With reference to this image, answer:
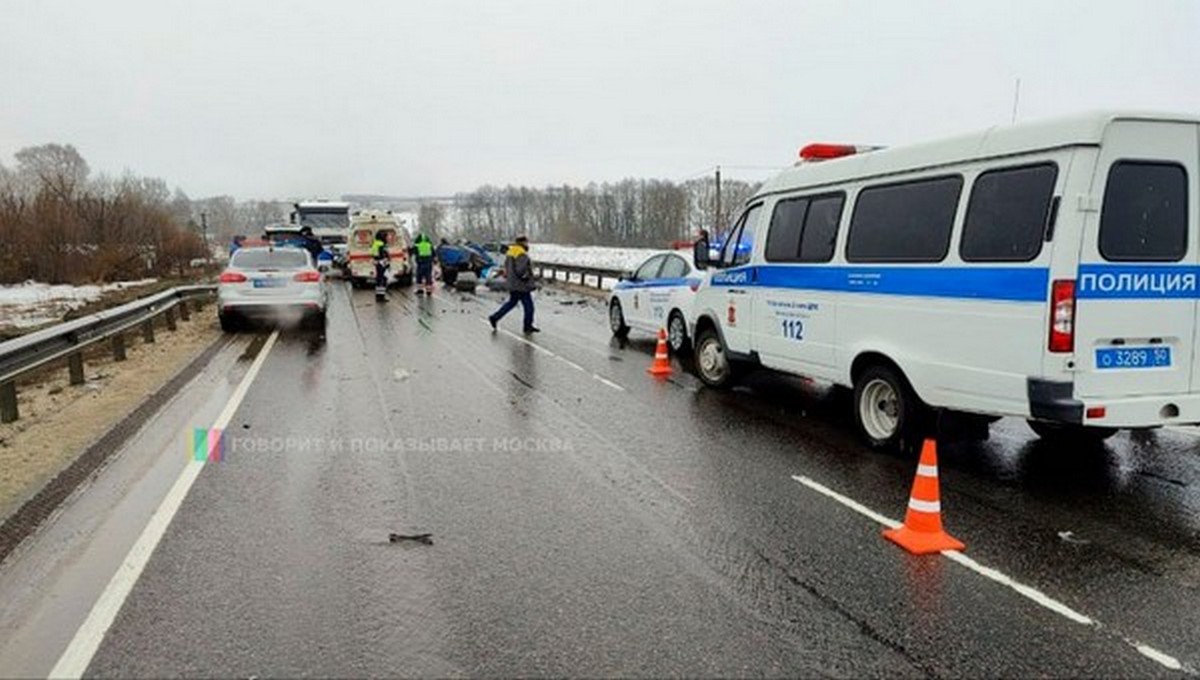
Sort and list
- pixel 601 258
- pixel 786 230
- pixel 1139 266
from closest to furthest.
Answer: pixel 1139 266
pixel 786 230
pixel 601 258

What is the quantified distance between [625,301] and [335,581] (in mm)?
10859

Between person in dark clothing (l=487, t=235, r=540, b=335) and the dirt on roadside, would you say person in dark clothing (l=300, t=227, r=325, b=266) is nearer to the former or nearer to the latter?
the dirt on roadside

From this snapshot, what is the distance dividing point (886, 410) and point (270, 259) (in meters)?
12.9

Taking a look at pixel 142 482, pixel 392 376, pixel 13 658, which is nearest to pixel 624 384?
pixel 392 376

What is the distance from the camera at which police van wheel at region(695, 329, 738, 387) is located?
384 inches

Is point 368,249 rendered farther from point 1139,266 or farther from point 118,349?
point 1139,266

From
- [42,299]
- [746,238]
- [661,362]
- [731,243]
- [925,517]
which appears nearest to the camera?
[925,517]

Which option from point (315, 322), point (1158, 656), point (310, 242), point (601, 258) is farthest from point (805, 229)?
point (601, 258)

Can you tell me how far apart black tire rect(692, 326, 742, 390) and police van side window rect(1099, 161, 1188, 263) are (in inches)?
178

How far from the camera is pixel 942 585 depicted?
4.31 metres

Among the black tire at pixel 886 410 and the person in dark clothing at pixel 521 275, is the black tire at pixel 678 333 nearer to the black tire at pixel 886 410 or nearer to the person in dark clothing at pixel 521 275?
the person in dark clothing at pixel 521 275

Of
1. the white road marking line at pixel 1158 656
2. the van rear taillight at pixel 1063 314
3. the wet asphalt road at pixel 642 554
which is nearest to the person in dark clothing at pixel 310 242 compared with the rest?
the wet asphalt road at pixel 642 554

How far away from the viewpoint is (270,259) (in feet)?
52.9

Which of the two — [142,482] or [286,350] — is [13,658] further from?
[286,350]
